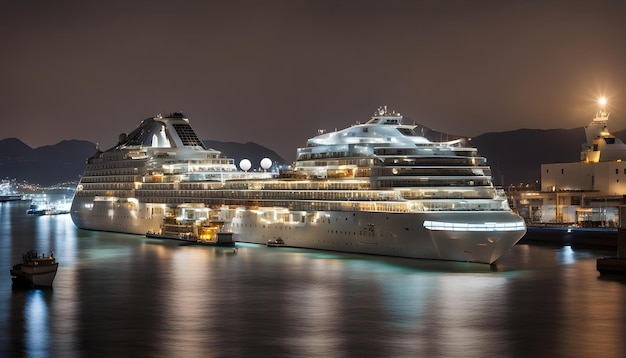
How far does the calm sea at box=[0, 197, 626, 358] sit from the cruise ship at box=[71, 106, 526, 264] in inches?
57.2

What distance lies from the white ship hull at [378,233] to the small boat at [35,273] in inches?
665

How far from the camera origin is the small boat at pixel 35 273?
40.7m

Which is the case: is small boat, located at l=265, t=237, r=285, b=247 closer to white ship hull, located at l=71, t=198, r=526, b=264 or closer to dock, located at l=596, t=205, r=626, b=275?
white ship hull, located at l=71, t=198, r=526, b=264

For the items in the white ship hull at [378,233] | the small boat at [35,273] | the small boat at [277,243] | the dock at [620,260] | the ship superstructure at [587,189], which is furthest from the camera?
the ship superstructure at [587,189]

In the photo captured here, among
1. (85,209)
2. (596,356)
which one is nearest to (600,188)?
(85,209)

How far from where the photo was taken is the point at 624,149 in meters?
77.9

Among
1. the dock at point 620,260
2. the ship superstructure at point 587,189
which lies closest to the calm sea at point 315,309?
the dock at point 620,260

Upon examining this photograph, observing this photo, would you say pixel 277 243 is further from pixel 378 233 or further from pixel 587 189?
pixel 587 189

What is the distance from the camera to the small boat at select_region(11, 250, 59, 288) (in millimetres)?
40656

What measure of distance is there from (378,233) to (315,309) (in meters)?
14.6

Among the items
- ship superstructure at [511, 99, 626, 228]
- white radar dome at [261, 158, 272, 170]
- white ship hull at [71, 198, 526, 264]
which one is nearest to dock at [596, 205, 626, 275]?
white ship hull at [71, 198, 526, 264]

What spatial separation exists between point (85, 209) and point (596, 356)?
61.3 metres

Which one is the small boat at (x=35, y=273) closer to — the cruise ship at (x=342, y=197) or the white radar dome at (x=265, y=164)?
the cruise ship at (x=342, y=197)

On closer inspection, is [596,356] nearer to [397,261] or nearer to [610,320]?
[610,320]
